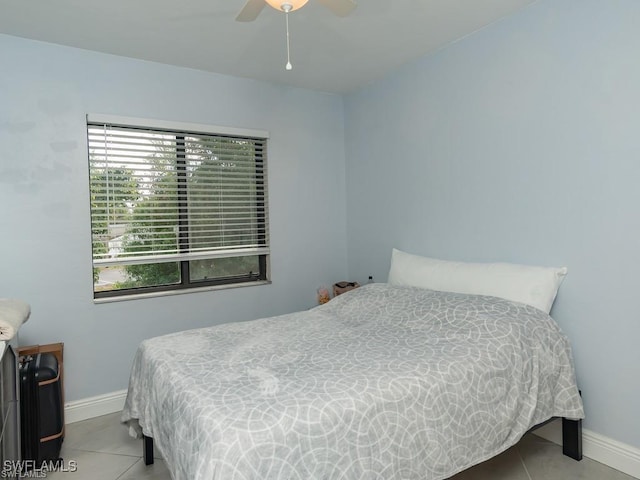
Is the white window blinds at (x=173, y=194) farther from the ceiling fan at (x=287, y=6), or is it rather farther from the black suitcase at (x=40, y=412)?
the ceiling fan at (x=287, y=6)

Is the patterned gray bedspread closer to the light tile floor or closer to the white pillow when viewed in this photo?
the white pillow

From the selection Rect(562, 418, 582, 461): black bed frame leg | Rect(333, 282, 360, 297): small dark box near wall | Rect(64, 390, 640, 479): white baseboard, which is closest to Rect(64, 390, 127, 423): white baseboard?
Rect(64, 390, 640, 479): white baseboard

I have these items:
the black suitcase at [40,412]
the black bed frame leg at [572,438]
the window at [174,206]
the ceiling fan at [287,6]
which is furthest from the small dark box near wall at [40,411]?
the black bed frame leg at [572,438]

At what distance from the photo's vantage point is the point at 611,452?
7.03 ft

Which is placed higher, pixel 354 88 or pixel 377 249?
pixel 354 88

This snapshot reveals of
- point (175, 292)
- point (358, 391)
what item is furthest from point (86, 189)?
point (358, 391)

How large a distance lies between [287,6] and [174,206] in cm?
195

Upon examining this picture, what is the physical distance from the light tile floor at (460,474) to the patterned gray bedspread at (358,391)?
31 centimetres

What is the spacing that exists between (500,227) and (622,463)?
1353 millimetres

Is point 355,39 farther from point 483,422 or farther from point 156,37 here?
point 483,422

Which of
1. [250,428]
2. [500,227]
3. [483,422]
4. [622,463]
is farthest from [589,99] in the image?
[250,428]

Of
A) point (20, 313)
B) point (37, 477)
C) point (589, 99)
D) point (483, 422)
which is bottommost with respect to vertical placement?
point (37, 477)

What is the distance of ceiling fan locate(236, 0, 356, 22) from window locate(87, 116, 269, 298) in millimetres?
1492

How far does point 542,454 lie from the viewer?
7.49 feet
